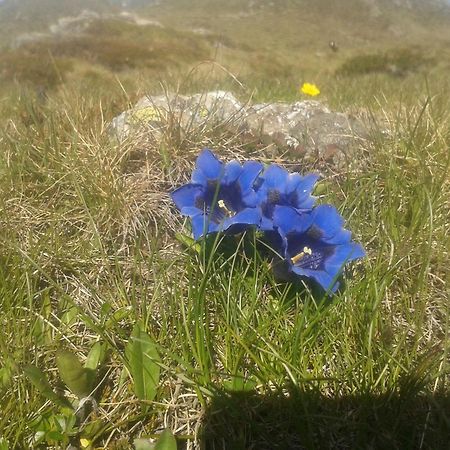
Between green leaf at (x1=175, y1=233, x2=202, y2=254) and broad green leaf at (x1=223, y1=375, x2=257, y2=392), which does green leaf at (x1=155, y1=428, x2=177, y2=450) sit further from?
green leaf at (x1=175, y1=233, x2=202, y2=254)

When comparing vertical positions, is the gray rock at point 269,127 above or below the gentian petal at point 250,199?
below

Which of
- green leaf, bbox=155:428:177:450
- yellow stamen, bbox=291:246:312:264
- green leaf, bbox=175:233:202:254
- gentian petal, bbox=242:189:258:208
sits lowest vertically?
green leaf, bbox=155:428:177:450

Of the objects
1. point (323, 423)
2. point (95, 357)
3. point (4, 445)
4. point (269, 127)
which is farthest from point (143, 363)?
point (269, 127)

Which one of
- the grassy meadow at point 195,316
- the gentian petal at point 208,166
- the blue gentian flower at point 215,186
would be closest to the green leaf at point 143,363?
the grassy meadow at point 195,316

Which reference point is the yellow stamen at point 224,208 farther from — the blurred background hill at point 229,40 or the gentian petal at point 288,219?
the blurred background hill at point 229,40

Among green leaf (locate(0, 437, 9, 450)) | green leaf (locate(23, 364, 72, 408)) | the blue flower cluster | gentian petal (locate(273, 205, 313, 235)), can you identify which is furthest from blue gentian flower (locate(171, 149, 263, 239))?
green leaf (locate(0, 437, 9, 450))

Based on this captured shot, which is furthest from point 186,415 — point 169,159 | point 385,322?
point 169,159
